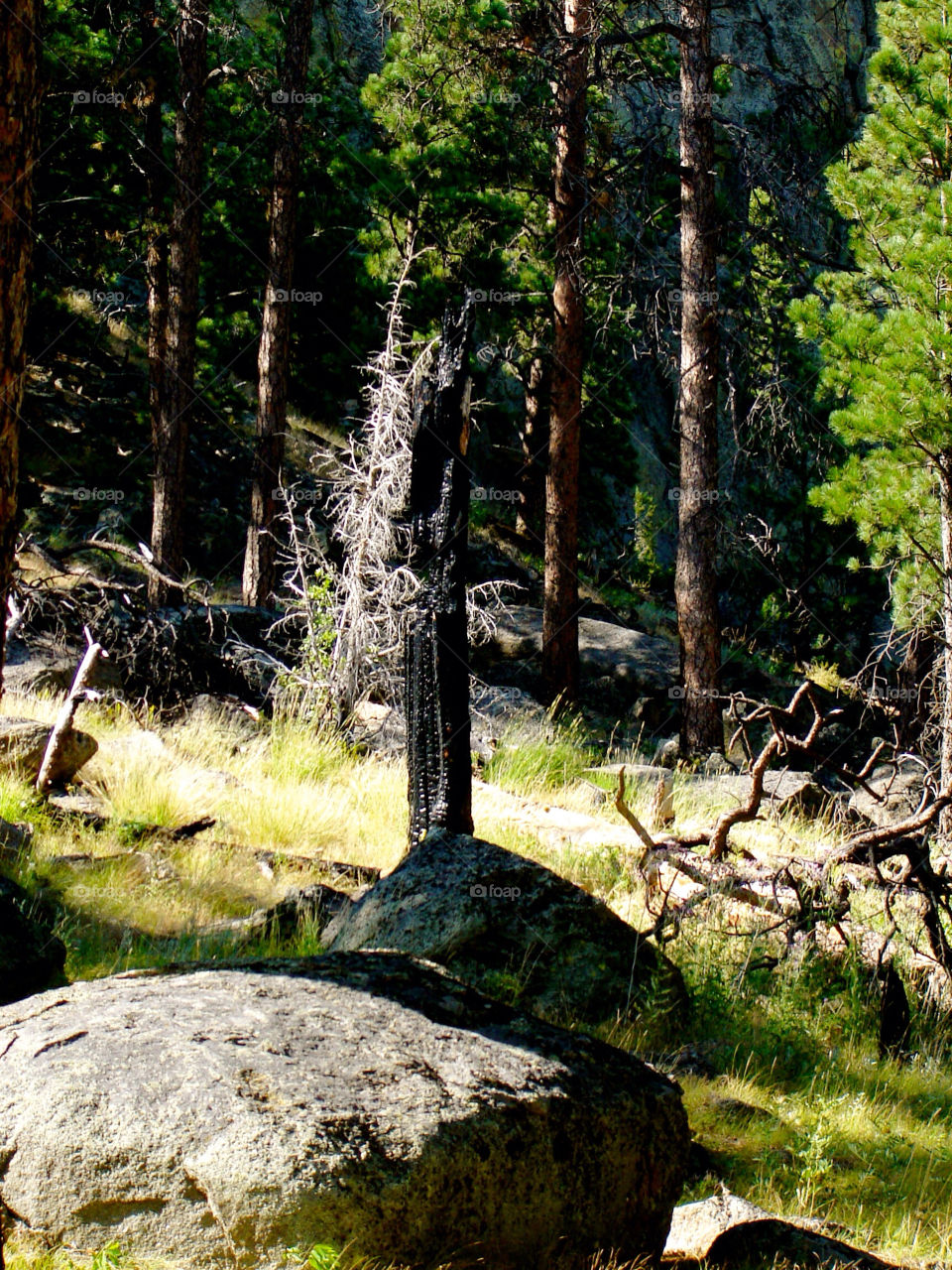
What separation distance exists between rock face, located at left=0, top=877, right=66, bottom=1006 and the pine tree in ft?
19.4

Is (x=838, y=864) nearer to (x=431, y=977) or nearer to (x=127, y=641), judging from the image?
(x=431, y=977)

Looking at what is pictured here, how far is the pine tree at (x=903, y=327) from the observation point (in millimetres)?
8164

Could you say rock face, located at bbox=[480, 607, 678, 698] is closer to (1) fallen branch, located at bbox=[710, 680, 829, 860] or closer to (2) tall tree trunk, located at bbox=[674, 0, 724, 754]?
(2) tall tree trunk, located at bbox=[674, 0, 724, 754]

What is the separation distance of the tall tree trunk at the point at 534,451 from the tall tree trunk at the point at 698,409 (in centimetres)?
593

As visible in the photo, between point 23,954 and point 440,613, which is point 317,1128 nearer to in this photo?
point 23,954

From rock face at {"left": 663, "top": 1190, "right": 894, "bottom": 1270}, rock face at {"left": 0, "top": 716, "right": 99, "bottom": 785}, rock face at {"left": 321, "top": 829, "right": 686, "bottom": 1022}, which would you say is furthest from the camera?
rock face at {"left": 0, "top": 716, "right": 99, "bottom": 785}

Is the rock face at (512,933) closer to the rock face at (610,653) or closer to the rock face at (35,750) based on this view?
the rock face at (35,750)

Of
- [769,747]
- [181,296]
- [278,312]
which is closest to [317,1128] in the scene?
[769,747]

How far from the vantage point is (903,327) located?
8172mm

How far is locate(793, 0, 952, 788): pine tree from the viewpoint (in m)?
8.16

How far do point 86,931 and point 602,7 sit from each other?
11.8 m

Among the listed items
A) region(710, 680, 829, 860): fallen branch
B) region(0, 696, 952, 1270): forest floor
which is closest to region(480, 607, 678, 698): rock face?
region(0, 696, 952, 1270): forest floor

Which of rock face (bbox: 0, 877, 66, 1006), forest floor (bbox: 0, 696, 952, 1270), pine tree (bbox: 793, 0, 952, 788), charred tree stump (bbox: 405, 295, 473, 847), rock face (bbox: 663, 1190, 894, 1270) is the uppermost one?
pine tree (bbox: 793, 0, 952, 788)

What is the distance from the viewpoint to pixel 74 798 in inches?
318
